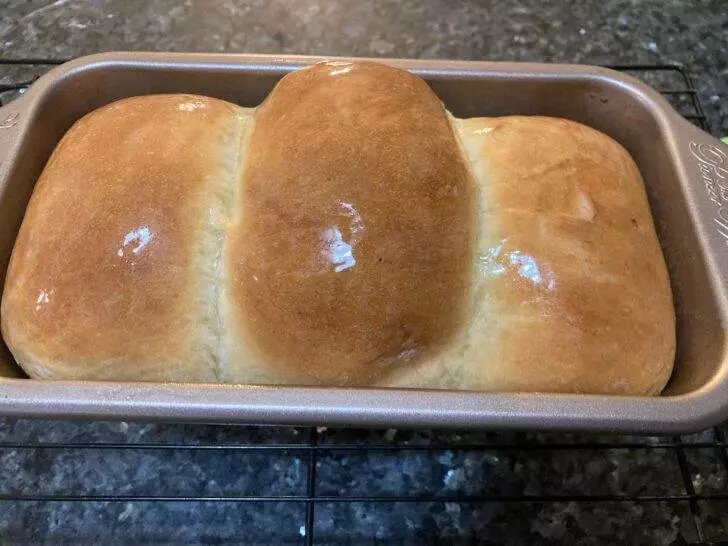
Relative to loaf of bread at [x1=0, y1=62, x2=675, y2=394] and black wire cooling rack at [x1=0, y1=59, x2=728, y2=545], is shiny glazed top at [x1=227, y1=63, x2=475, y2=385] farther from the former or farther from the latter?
black wire cooling rack at [x1=0, y1=59, x2=728, y2=545]

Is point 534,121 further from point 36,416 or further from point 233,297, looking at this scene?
point 36,416

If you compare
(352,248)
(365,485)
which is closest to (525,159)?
(352,248)

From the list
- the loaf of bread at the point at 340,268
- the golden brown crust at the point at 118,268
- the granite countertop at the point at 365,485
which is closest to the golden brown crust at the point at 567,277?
the loaf of bread at the point at 340,268

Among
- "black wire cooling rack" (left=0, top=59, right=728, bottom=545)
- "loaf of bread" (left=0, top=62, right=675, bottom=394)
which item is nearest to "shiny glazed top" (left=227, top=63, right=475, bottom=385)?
"loaf of bread" (left=0, top=62, right=675, bottom=394)

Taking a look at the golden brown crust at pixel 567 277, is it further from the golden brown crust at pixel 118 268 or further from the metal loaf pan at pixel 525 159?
the golden brown crust at pixel 118 268

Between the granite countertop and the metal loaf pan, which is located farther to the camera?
the granite countertop

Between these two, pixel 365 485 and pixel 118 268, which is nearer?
pixel 118 268

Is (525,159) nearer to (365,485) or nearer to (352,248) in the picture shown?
(352,248)
